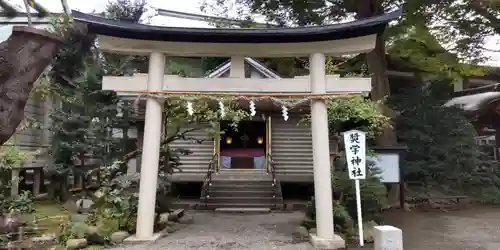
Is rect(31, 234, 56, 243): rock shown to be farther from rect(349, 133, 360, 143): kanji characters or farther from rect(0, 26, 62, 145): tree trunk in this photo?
rect(349, 133, 360, 143): kanji characters

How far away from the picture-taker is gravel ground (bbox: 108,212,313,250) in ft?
29.4

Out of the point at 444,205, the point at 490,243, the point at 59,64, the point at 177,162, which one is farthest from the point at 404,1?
the point at 59,64

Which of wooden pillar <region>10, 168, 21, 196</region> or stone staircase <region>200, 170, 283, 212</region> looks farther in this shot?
stone staircase <region>200, 170, 283, 212</region>

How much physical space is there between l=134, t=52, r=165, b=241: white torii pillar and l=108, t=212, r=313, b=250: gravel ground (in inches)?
19.2

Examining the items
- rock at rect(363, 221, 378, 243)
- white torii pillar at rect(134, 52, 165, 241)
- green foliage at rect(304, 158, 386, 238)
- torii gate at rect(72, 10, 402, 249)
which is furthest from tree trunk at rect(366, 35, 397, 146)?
white torii pillar at rect(134, 52, 165, 241)

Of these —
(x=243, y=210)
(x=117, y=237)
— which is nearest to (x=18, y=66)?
(x=117, y=237)

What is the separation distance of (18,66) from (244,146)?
14.5 m

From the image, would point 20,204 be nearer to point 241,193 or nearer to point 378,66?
point 241,193

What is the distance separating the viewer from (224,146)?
21734mm

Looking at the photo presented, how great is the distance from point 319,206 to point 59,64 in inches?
497

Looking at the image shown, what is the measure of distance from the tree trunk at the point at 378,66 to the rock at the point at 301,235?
24.3 ft

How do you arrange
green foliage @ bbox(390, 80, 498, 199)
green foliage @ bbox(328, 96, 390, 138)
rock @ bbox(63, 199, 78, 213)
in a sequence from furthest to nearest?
green foliage @ bbox(390, 80, 498, 199) → rock @ bbox(63, 199, 78, 213) → green foliage @ bbox(328, 96, 390, 138)

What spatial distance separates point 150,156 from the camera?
30.5 ft

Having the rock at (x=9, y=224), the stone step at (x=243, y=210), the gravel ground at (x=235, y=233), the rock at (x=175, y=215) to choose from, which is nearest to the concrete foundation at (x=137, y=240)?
the gravel ground at (x=235, y=233)
